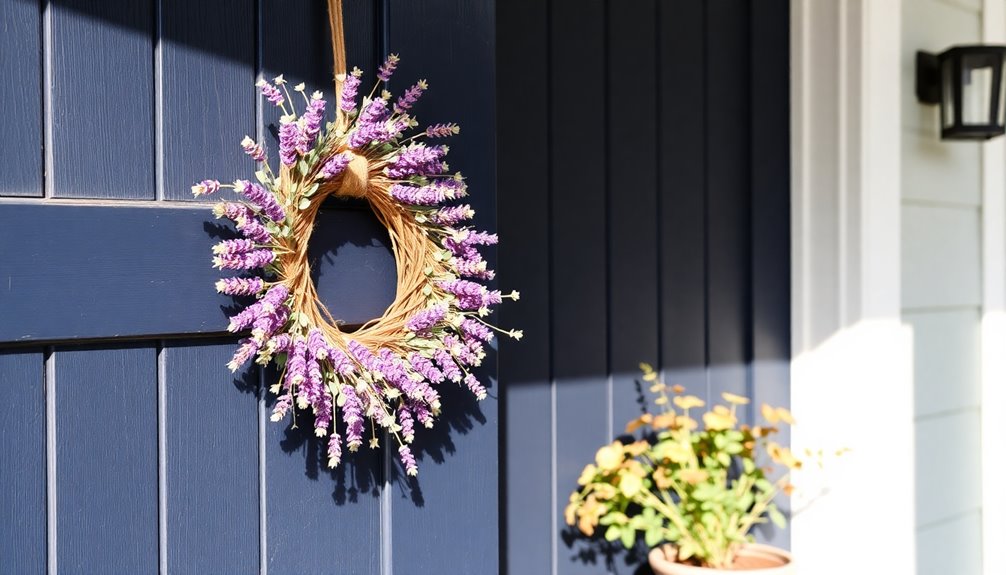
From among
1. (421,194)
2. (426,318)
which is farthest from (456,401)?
(421,194)

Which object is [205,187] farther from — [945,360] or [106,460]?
[945,360]

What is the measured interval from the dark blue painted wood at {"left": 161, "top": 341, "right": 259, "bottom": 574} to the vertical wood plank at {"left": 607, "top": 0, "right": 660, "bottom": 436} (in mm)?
848

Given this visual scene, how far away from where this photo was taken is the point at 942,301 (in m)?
2.13

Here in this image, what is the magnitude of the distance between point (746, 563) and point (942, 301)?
0.89 metres

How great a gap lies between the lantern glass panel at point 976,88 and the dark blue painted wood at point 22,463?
1.99 meters

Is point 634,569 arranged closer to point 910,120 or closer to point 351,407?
point 351,407

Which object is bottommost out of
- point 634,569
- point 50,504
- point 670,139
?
point 634,569

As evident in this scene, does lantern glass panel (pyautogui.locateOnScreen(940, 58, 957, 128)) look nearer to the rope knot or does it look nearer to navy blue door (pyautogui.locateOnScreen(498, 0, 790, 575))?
navy blue door (pyautogui.locateOnScreen(498, 0, 790, 575))

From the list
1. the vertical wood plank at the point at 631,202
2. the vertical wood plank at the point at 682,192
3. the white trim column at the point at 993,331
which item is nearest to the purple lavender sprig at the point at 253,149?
the vertical wood plank at the point at 631,202

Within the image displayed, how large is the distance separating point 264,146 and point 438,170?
221mm

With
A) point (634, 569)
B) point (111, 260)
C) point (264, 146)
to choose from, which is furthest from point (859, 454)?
point (111, 260)

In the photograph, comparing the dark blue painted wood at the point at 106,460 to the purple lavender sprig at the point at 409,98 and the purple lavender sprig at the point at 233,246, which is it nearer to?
the purple lavender sprig at the point at 233,246

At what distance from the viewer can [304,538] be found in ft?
3.48

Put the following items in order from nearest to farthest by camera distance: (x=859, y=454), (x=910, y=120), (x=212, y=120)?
(x=212, y=120) → (x=859, y=454) → (x=910, y=120)
